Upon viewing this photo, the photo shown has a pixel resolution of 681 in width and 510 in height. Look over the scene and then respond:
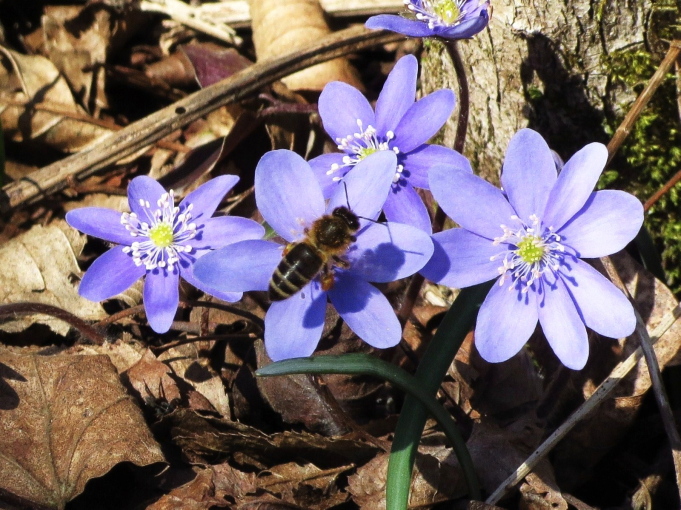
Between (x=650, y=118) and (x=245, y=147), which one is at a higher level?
(x=650, y=118)

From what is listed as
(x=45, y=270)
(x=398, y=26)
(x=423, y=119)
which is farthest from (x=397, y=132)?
(x=45, y=270)

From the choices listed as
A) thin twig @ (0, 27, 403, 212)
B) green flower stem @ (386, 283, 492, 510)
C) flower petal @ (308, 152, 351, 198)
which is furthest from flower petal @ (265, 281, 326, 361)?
thin twig @ (0, 27, 403, 212)

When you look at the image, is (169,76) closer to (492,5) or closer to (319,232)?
(492,5)

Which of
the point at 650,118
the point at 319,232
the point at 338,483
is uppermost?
the point at 650,118

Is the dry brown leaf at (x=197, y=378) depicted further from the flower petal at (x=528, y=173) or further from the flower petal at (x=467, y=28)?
the flower petal at (x=467, y=28)

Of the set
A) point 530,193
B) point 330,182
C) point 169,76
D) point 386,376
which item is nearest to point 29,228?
point 169,76
